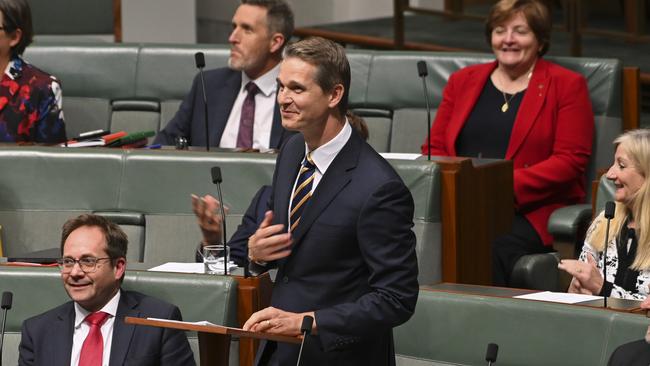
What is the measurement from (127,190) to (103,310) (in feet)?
2.32

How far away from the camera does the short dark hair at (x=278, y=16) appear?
3.74 metres

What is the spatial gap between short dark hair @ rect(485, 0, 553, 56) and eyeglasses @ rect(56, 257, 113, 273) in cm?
155

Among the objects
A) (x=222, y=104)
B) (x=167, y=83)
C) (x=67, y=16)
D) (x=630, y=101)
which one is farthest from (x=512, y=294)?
(x=67, y=16)

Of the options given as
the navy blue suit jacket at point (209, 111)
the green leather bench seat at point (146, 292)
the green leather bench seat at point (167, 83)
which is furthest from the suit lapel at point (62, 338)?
the green leather bench seat at point (167, 83)

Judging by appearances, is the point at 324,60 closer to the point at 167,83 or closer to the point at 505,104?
the point at 505,104

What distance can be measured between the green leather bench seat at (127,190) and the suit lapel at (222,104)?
57 cm

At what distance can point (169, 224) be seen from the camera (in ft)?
10.3

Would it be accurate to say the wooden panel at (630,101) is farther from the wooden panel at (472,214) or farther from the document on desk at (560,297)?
the document on desk at (560,297)

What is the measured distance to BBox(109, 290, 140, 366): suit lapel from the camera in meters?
2.46

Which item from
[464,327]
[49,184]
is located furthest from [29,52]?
[464,327]

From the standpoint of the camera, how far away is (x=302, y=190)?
82.4 inches

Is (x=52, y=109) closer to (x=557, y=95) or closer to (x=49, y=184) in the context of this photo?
(x=49, y=184)

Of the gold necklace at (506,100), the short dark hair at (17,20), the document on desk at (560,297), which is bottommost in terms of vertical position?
the document on desk at (560,297)

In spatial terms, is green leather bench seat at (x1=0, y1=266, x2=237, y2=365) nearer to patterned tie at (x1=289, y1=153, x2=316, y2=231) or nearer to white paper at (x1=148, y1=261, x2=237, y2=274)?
white paper at (x1=148, y1=261, x2=237, y2=274)
